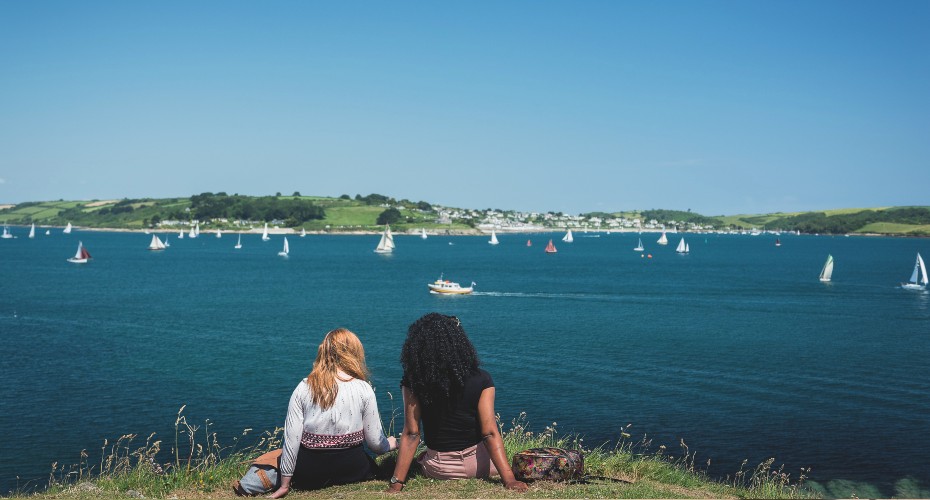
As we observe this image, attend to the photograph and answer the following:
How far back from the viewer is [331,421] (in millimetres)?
8906

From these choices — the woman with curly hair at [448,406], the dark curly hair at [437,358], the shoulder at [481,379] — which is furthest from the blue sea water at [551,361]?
the dark curly hair at [437,358]

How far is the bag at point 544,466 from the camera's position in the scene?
9.43m

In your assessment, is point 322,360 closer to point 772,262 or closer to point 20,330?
point 20,330

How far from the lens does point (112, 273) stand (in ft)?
331

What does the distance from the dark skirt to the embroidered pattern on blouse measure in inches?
3.2

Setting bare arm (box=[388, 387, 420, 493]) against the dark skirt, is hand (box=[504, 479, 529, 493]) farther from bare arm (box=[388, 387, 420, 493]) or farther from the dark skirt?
the dark skirt

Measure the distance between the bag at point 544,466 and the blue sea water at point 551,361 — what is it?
954cm

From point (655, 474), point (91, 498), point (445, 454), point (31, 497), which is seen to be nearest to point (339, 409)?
point (445, 454)

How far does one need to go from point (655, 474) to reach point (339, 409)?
5896 mm

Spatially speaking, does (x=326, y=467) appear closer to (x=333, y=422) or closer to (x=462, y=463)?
(x=333, y=422)

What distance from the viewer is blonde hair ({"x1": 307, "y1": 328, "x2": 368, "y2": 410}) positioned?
8.66m

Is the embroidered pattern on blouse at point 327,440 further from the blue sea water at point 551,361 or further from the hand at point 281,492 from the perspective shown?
the blue sea water at point 551,361

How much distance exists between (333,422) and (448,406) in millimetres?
1379

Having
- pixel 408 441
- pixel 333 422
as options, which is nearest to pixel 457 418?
pixel 408 441
